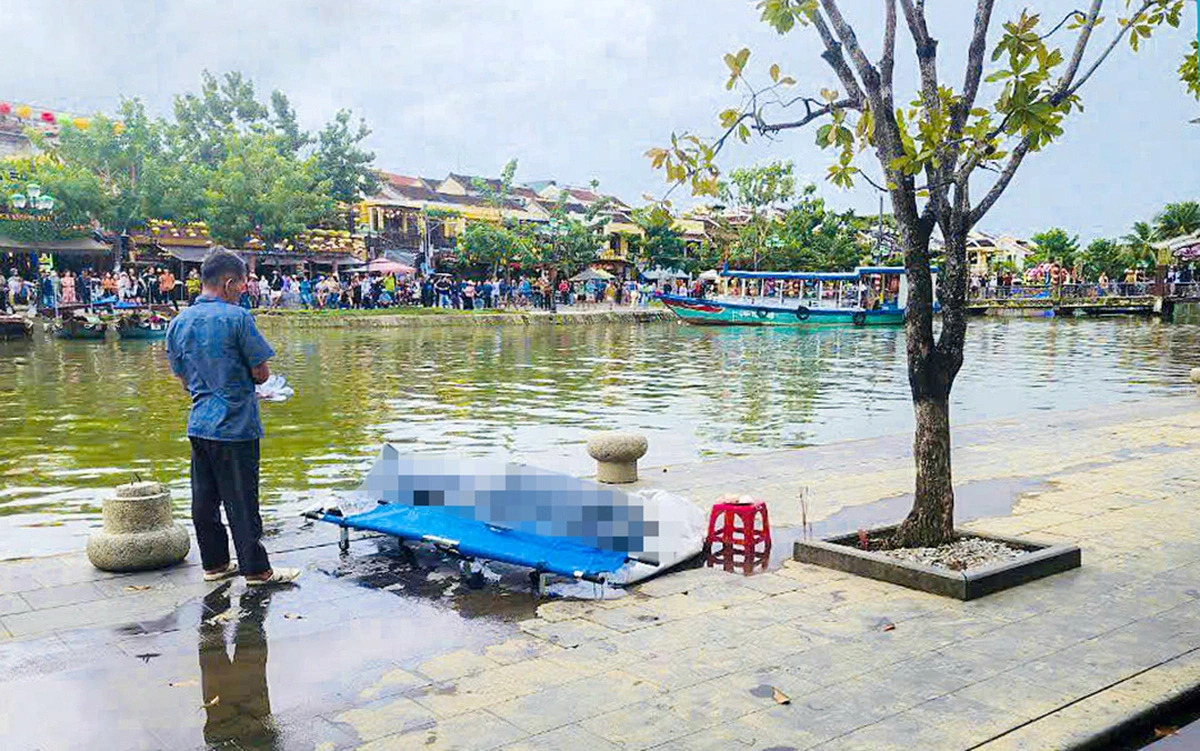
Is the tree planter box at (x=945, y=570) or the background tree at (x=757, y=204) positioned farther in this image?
the background tree at (x=757, y=204)

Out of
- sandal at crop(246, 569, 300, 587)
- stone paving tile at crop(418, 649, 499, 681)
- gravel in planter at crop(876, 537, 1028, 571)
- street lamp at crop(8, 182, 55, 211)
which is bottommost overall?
stone paving tile at crop(418, 649, 499, 681)

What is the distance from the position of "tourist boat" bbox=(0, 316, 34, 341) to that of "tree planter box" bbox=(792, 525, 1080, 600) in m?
27.1

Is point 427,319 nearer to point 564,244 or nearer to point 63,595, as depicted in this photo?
point 564,244

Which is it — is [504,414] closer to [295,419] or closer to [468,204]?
[295,419]

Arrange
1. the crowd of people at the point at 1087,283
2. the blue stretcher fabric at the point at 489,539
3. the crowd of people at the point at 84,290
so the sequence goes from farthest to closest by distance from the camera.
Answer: the crowd of people at the point at 1087,283 → the crowd of people at the point at 84,290 → the blue stretcher fabric at the point at 489,539

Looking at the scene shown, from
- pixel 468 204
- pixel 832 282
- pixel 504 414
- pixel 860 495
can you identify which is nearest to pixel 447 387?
pixel 504 414

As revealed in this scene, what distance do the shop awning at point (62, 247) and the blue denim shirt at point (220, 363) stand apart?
37.8 metres

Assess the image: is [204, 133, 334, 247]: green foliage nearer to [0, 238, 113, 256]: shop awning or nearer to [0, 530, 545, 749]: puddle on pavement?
[0, 238, 113, 256]: shop awning

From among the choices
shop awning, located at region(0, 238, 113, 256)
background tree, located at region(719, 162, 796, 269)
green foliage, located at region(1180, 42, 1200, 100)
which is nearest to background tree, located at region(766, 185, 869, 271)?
background tree, located at region(719, 162, 796, 269)

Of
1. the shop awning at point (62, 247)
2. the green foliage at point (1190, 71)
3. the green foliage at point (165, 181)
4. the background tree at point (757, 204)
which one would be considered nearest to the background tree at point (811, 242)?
the background tree at point (757, 204)

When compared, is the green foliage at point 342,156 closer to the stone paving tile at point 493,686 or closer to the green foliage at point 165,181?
the green foliage at point 165,181

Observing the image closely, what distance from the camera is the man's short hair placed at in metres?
5.36

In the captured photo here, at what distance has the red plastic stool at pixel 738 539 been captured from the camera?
6086mm

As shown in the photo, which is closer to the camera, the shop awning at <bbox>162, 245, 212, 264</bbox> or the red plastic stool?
the red plastic stool
